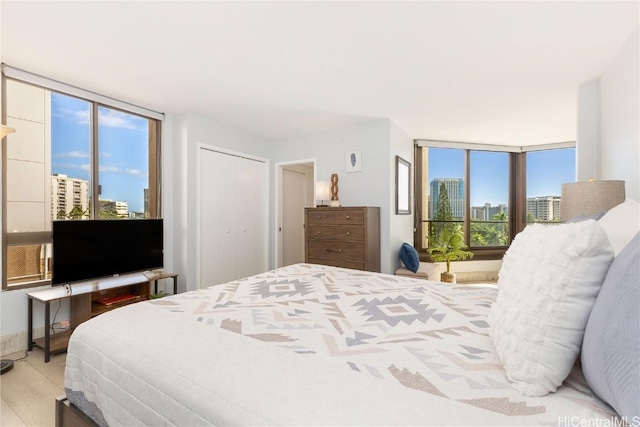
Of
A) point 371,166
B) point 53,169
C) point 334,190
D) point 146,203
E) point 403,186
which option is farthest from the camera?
point 403,186

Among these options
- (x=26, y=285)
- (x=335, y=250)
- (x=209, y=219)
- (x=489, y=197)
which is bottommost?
(x=26, y=285)

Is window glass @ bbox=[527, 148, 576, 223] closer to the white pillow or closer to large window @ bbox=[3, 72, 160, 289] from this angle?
the white pillow

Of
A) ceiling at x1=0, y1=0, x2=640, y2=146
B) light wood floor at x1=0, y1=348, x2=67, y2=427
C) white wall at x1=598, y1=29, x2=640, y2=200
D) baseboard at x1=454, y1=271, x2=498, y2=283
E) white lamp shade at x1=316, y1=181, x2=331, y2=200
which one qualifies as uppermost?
ceiling at x1=0, y1=0, x2=640, y2=146

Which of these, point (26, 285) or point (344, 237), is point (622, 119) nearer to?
point (344, 237)

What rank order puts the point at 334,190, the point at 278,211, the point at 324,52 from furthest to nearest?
the point at 278,211, the point at 334,190, the point at 324,52

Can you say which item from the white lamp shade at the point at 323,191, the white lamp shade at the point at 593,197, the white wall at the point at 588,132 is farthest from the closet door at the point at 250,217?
the white wall at the point at 588,132

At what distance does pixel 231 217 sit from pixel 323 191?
4.65 feet

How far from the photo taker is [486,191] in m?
5.55

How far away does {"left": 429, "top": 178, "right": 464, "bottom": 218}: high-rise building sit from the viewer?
17.6 ft

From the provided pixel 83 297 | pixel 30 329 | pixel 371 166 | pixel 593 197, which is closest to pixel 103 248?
pixel 83 297

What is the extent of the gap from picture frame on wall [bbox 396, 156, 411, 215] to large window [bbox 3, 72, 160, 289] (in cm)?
342

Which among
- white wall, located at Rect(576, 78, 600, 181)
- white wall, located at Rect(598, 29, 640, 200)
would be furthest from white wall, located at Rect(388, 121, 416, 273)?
white wall, located at Rect(598, 29, 640, 200)

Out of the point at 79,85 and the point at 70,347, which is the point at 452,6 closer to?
the point at 70,347

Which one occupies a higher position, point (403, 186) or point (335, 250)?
point (403, 186)
